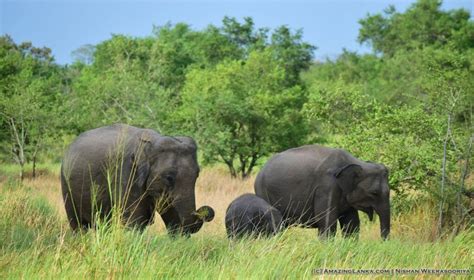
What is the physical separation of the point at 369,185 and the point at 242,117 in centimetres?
1219

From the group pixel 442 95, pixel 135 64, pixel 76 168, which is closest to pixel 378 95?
pixel 135 64

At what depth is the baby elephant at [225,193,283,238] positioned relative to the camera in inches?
390

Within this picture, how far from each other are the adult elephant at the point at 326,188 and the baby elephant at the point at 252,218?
528mm

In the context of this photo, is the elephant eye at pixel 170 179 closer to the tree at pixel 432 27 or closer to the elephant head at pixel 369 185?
the elephant head at pixel 369 185

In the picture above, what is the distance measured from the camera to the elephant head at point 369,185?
Answer: 10.5 meters

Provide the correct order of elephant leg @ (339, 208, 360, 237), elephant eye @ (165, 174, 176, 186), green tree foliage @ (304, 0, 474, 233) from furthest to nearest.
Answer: green tree foliage @ (304, 0, 474, 233) < elephant leg @ (339, 208, 360, 237) < elephant eye @ (165, 174, 176, 186)

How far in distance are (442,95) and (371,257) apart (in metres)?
5.89

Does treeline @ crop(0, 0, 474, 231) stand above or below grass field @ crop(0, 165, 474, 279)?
above

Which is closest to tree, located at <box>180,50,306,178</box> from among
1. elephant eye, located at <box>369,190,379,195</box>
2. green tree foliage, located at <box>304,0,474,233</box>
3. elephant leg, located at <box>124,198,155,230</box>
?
green tree foliage, located at <box>304,0,474,233</box>

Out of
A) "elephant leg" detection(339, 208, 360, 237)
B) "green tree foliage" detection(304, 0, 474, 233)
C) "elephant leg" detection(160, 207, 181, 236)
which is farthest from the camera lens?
"green tree foliage" detection(304, 0, 474, 233)

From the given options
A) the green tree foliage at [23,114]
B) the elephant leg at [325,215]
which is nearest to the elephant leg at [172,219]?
the elephant leg at [325,215]

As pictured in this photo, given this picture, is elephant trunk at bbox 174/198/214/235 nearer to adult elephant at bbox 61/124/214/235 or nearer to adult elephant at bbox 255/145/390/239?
adult elephant at bbox 61/124/214/235

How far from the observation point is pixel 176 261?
22.3 ft

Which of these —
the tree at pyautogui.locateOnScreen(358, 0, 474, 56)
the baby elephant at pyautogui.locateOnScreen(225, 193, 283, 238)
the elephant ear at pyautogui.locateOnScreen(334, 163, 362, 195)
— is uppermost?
the tree at pyautogui.locateOnScreen(358, 0, 474, 56)
